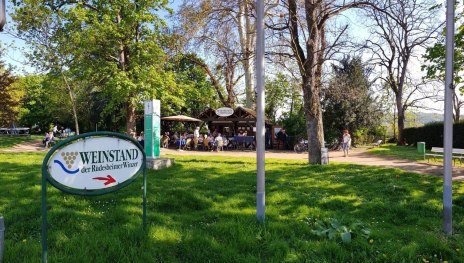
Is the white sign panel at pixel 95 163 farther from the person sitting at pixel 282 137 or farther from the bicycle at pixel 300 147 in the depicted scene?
the person sitting at pixel 282 137

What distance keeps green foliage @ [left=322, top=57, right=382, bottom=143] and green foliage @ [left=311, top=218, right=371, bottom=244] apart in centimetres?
1969

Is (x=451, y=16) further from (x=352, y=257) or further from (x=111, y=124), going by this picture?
(x=111, y=124)

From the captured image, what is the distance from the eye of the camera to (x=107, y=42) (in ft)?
67.9

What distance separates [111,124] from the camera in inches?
1500

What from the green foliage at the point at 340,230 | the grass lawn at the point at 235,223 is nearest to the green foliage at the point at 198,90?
the grass lawn at the point at 235,223

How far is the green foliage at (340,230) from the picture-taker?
4.40 metres

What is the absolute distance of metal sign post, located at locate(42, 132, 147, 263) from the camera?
352cm

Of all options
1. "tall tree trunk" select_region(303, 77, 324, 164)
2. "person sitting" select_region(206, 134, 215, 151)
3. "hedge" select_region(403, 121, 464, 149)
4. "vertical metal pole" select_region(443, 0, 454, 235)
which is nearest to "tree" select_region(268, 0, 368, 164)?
"tall tree trunk" select_region(303, 77, 324, 164)

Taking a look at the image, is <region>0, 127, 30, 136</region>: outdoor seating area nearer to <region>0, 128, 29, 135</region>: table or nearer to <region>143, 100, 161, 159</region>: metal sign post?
<region>0, 128, 29, 135</region>: table

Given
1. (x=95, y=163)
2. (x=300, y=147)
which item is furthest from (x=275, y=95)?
(x=95, y=163)

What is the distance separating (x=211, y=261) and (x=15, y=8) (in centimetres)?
2193

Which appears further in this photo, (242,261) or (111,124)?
(111,124)

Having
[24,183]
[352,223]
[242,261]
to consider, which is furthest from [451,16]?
[24,183]

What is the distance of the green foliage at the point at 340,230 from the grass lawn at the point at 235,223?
2cm
